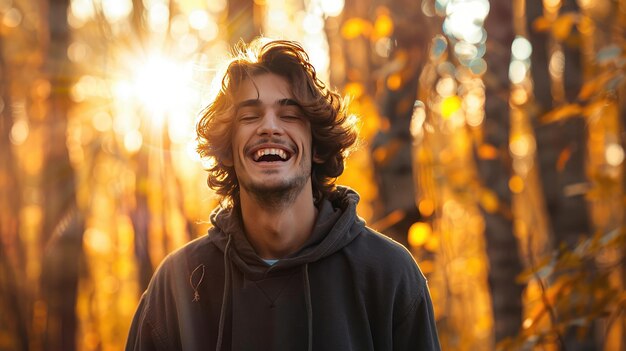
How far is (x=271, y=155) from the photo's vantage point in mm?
3340

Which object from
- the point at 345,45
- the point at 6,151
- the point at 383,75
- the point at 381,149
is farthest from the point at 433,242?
the point at 6,151

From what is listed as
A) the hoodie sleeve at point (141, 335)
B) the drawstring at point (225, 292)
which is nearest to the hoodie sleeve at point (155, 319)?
the hoodie sleeve at point (141, 335)

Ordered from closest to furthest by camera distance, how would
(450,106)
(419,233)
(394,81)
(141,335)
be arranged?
(141,335) < (394,81) < (419,233) < (450,106)

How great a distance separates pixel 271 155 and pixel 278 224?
278mm

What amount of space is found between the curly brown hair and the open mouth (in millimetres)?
218

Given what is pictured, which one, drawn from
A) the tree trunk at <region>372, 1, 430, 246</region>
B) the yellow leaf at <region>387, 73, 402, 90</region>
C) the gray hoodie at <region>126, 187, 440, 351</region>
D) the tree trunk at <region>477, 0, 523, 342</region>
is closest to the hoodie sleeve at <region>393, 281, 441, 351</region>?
the gray hoodie at <region>126, 187, 440, 351</region>

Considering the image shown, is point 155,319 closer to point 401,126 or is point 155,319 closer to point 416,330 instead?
point 416,330

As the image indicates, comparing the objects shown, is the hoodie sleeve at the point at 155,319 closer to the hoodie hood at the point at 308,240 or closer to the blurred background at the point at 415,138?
the hoodie hood at the point at 308,240

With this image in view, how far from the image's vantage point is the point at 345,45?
30.0 ft

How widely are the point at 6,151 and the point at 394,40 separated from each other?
22.6 feet

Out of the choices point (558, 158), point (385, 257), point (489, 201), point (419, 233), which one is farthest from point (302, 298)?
point (558, 158)

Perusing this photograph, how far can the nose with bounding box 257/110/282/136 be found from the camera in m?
3.31

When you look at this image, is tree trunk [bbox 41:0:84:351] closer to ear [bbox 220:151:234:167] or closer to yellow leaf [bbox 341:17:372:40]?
yellow leaf [bbox 341:17:372:40]

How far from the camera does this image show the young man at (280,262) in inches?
127
